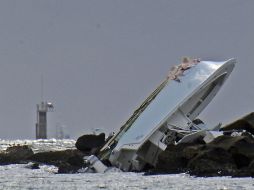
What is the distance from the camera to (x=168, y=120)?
192ft

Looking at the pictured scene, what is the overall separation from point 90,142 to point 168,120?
15573 mm

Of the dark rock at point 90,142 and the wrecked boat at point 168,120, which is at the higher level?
the wrecked boat at point 168,120

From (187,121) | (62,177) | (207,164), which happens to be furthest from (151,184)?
(187,121)

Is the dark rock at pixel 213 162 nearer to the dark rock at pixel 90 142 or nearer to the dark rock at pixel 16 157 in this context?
the dark rock at pixel 90 142

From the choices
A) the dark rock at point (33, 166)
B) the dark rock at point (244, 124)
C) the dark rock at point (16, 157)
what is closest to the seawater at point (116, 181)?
the dark rock at point (244, 124)

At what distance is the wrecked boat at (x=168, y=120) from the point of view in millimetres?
57500

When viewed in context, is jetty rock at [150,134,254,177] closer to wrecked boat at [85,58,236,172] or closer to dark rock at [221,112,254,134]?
wrecked boat at [85,58,236,172]

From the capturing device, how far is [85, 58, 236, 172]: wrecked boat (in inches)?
2264

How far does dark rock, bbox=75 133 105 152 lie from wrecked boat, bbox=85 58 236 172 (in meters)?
9.23

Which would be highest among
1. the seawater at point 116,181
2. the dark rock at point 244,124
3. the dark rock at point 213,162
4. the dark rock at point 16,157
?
the dark rock at point 244,124

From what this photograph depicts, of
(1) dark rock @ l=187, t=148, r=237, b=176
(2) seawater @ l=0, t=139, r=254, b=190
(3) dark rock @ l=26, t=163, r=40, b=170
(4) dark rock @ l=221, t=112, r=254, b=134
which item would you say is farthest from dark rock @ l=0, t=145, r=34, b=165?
(1) dark rock @ l=187, t=148, r=237, b=176

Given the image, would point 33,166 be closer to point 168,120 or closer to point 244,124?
point 168,120

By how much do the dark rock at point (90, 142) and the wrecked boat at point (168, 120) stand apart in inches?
364

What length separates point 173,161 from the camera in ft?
178
